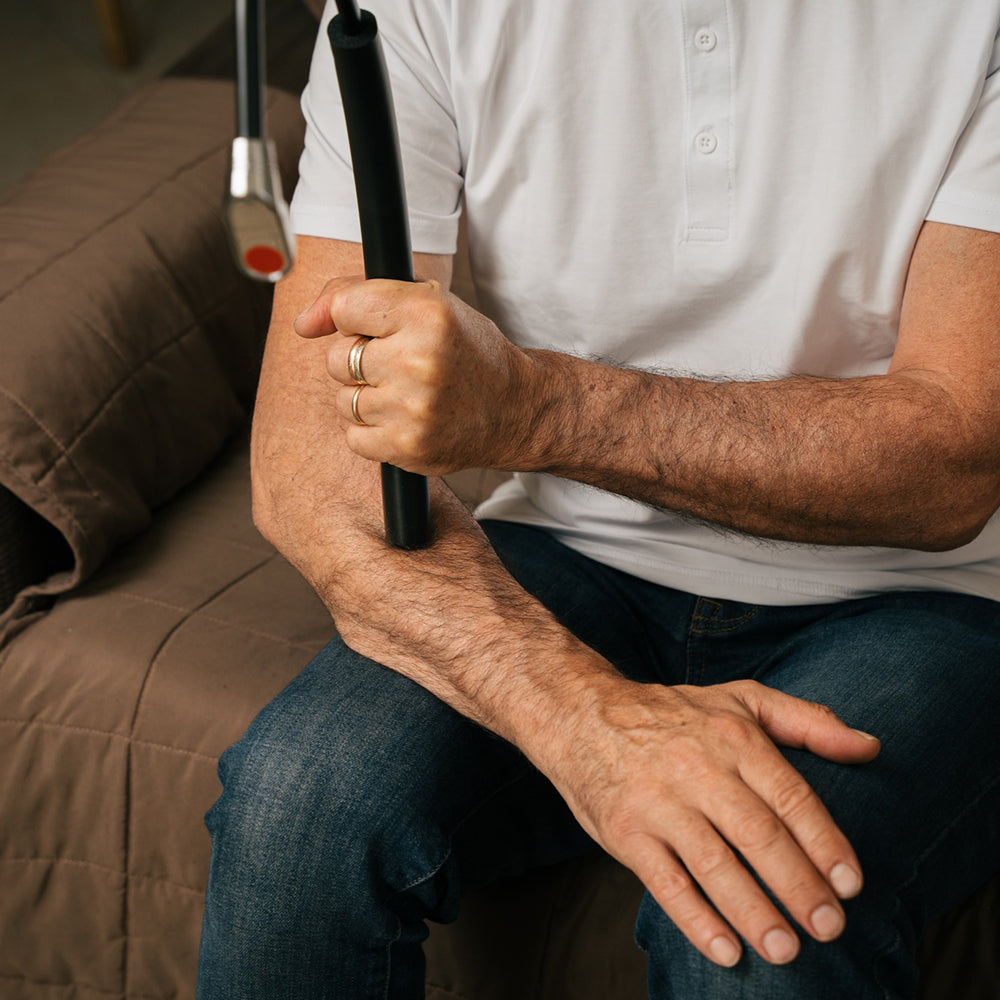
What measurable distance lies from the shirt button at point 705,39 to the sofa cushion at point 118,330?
0.60 metres

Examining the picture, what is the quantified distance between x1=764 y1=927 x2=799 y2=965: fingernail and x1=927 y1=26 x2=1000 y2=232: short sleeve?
0.58 m

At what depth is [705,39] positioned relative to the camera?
0.93m

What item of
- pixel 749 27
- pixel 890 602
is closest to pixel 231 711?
pixel 890 602

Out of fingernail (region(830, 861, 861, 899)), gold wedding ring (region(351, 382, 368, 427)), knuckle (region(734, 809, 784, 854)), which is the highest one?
gold wedding ring (region(351, 382, 368, 427))

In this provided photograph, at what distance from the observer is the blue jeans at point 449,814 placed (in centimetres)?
75

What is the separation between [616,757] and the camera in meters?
0.74

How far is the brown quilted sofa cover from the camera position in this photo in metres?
1.01

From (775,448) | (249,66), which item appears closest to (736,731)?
(775,448)

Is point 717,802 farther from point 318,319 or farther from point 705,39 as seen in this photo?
point 705,39

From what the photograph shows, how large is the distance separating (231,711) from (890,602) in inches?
25.2

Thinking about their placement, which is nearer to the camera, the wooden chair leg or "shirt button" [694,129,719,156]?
"shirt button" [694,129,719,156]

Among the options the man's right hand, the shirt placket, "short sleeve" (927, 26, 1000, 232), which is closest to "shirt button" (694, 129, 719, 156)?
the shirt placket

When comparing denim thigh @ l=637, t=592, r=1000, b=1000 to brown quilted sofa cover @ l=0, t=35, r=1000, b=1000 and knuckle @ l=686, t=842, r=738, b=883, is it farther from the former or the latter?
brown quilted sofa cover @ l=0, t=35, r=1000, b=1000

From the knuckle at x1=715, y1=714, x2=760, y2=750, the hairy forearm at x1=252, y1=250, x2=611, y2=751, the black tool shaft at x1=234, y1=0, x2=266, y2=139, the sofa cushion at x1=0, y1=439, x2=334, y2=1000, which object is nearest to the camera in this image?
the black tool shaft at x1=234, y1=0, x2=266, y2=139
